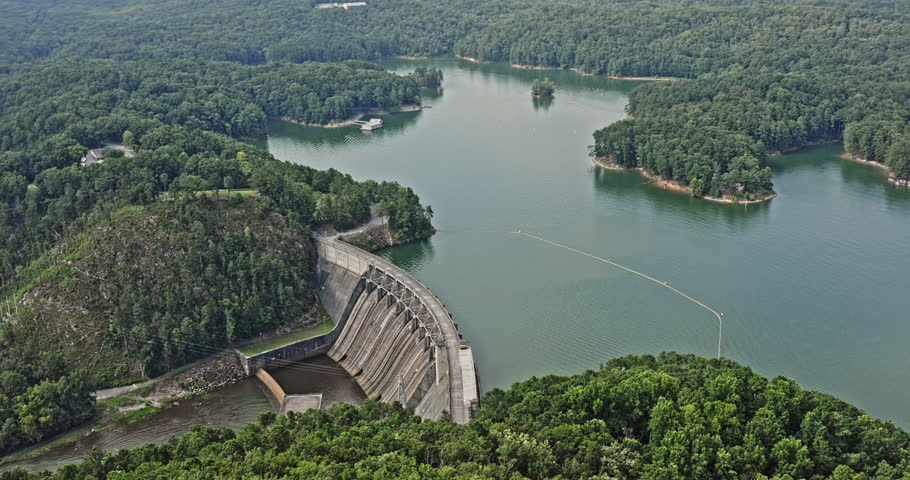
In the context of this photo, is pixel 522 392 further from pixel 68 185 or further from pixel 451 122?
pixel 451 122

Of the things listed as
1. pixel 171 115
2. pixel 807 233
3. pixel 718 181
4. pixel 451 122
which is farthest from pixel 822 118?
pixel 171 115

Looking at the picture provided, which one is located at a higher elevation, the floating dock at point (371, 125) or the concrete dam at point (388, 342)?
the floating dock at point (371, 125)

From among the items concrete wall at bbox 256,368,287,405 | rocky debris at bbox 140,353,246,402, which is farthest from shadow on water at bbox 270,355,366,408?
rocky debris at bbox 140,353,246,402

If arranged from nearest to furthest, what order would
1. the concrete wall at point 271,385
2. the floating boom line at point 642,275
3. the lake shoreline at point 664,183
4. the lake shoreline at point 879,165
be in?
the concrete wall at point 271,385 < the floating boom line at point 642,275 < the lake shoreline at point 664,183 < the lake shoreline at point 879,165

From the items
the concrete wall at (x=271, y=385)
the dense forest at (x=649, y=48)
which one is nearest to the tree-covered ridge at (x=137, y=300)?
the concrete wall at (x=271, y=385)

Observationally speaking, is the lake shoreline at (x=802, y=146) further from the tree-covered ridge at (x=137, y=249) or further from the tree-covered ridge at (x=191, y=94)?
the tree-covered ridge at (x=191, y=94)

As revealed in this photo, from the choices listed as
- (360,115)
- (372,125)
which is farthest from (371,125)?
(360,115)
